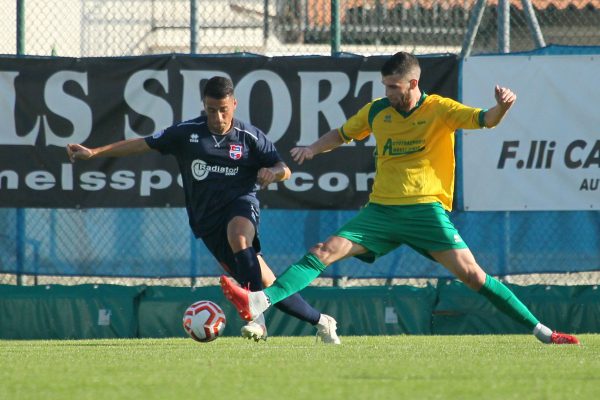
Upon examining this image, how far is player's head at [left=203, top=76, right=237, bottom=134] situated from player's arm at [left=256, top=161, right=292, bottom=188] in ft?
1.70

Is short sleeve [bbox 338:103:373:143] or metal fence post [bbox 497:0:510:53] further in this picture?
metal fence post [bbox 497:0:510:53]

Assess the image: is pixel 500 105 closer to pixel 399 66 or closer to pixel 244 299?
pixel 399 66

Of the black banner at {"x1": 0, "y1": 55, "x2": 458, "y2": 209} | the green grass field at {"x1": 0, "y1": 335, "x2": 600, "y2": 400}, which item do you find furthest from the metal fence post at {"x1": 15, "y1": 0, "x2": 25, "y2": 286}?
the green grass field at {"x1": 0, "y1": 335, "x2": 600, "y2": 400}

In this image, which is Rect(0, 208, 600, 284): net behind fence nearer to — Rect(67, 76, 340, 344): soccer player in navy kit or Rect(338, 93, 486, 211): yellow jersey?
Rect(67, 76, 340, 344): soccer player in navy kit

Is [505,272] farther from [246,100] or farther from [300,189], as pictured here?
[246,100]

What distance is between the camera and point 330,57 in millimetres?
10711

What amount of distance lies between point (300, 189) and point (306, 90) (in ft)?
2.96

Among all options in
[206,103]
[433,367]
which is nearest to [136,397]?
[433,367]

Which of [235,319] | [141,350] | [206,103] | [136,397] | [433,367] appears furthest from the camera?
[235,319]

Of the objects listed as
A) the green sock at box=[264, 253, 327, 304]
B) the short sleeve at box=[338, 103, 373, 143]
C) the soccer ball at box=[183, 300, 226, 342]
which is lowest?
the soccer ball at box=[183, 300, 226, 342]

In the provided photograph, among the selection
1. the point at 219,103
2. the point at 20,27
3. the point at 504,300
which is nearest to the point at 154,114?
the point at 20,27

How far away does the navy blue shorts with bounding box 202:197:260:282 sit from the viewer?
8.76m

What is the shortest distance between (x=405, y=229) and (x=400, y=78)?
3.34 ft

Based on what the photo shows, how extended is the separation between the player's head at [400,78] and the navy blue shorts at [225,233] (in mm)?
1457
